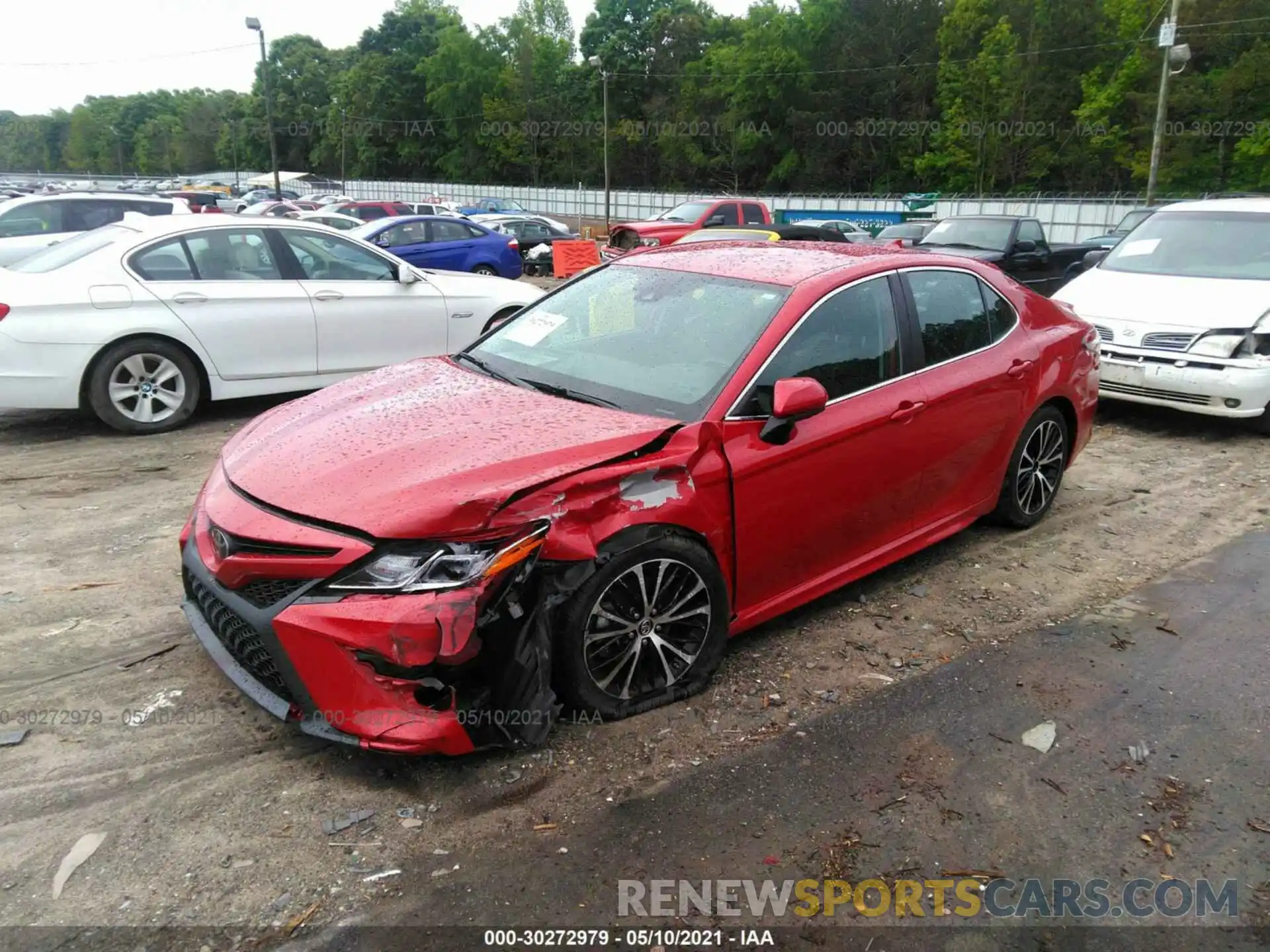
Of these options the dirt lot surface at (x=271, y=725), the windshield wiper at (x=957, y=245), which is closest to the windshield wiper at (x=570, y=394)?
the dirt lot surface at (x=271, y=725)

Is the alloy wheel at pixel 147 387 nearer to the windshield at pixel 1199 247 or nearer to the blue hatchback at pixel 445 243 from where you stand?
the windshield at pixel 1199 247

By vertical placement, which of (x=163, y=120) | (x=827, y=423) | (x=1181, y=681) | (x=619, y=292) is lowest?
(x=1181, y=681)

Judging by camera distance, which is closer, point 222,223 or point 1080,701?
point 1080,701

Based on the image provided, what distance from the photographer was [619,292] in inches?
175

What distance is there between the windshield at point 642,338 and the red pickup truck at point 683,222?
12041 millimetres

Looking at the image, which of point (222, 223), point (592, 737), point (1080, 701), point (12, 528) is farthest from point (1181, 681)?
point (222, 223)

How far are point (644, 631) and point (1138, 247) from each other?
7.98 m

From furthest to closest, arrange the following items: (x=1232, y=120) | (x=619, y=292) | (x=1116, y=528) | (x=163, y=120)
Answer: (x=163, y=120), (x=1232, y=120), (x=1116, y=528), (x=619, y=292)

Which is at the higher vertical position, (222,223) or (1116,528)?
(222,223)

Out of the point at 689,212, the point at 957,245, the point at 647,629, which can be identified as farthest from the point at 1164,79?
the point at 647,629

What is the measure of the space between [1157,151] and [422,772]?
30249mm

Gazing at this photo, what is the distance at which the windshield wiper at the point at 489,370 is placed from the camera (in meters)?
3.98

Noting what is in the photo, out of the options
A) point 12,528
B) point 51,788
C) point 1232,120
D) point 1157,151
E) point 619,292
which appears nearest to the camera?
point 51,788

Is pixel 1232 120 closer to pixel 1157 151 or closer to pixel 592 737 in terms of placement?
pixel 1157 151
